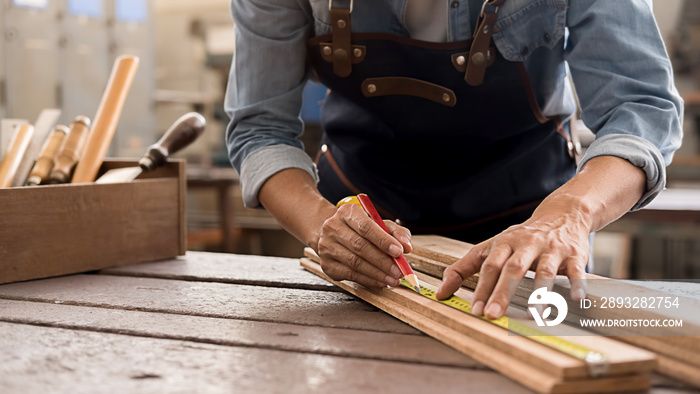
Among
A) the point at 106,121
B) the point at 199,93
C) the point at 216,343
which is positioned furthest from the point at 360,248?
the point at 199,93

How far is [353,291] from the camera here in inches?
41.8

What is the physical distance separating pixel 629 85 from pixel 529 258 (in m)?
0.47

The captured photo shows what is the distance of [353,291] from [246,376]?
1.27 feet

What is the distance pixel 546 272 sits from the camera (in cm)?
83

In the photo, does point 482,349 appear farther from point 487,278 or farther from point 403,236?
point 403,236

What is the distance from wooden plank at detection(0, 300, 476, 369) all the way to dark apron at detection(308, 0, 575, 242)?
620 mm

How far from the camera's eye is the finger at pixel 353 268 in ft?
3.21

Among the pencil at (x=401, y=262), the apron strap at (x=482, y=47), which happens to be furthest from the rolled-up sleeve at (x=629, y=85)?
the pencil at (x=401, y=262)

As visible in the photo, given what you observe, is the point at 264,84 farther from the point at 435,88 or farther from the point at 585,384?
the point at 585,384

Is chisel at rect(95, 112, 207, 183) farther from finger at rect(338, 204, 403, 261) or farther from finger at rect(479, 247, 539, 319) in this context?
finger at rect(479, 247, 539, 319)

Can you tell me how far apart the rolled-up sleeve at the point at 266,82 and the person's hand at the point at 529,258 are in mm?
487

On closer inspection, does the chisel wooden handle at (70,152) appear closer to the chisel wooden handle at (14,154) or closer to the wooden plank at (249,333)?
the chisel wooden handle at (14,154)

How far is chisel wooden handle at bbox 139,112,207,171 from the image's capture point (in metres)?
1.41

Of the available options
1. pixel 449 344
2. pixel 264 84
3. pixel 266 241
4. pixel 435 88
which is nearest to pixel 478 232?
pixel 435 88
